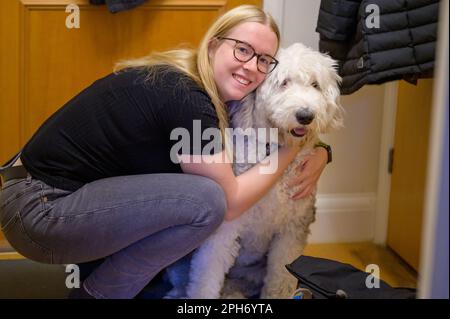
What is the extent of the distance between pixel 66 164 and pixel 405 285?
1269 mm

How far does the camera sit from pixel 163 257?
4.94ft

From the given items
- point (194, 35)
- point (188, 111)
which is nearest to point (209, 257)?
point (188, 111)

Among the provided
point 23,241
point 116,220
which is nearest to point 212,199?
point 116,220

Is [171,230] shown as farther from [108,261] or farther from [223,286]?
[223,286]

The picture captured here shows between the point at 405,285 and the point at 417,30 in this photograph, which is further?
the point at 405,285

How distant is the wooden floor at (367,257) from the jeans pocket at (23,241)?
2.20 ft

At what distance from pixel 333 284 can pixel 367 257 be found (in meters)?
0.85

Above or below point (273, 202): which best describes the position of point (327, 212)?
below

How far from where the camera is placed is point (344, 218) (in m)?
2.38

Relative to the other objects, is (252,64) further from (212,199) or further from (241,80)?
(212,199)

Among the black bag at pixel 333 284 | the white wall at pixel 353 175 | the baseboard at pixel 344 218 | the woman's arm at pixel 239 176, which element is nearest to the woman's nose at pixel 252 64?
the woman's arm at pixel 239 176

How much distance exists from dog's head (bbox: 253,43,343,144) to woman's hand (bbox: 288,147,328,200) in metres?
0.11

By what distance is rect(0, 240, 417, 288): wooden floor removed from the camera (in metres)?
2.08

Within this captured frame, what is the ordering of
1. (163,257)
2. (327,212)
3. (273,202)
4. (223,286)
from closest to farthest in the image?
(163,257)
(273,202)
(223,286)
(327,212)
